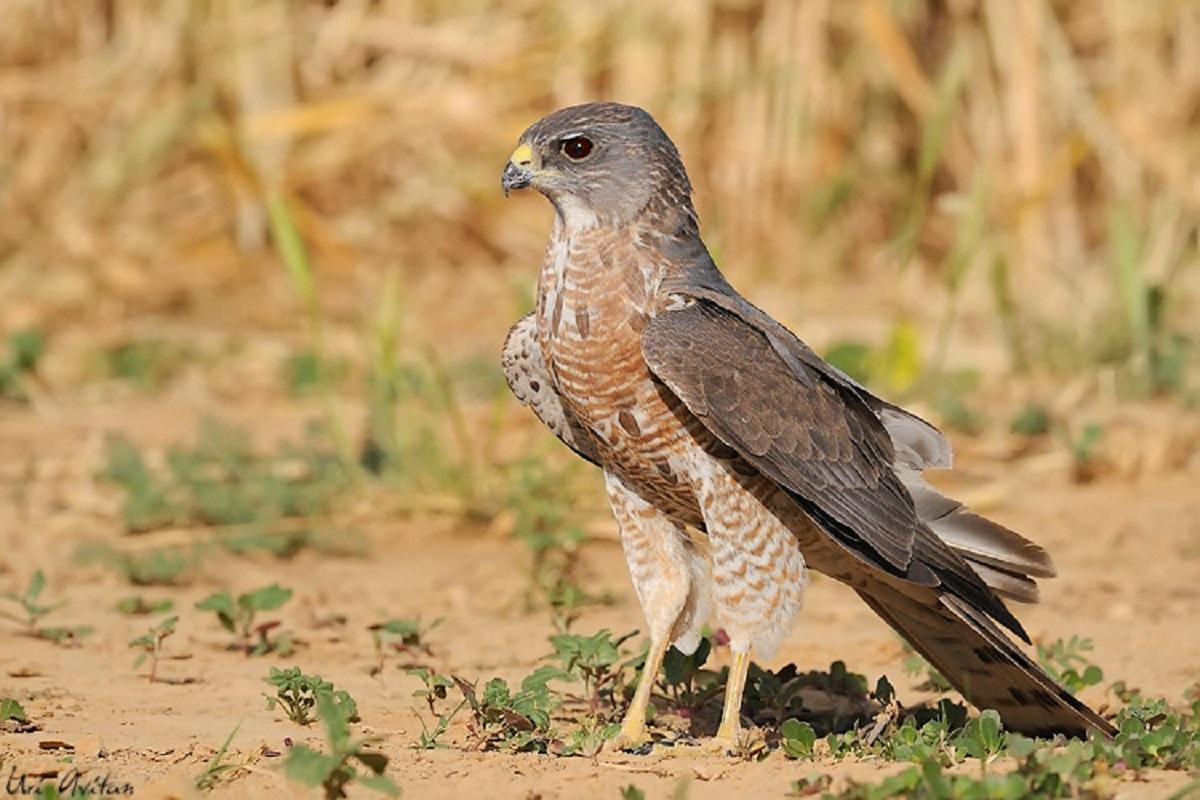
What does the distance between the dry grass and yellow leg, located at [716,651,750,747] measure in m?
5.94

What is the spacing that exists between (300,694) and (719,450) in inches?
44.7

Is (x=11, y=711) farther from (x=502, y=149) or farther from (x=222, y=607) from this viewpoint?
(x=502, y=149)

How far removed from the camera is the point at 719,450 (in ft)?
14.7

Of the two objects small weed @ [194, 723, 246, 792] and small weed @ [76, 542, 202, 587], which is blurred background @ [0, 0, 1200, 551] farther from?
small weed @ [194, 723, 246, 792]

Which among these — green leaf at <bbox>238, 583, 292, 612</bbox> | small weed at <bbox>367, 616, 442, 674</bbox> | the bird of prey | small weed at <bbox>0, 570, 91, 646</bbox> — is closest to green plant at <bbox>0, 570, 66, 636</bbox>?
small weed at <bbox>0, 570, 91, 646</bbox>

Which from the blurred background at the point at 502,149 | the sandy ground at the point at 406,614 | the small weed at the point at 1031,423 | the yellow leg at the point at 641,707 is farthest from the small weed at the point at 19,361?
the yellow leg at the point at 641,707

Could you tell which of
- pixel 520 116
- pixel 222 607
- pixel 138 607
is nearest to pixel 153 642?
pixel 222 607

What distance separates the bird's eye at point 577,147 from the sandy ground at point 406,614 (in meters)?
1.45

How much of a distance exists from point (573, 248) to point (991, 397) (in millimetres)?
4522

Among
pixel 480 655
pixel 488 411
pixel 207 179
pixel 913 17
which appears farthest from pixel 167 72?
pixel 480 655

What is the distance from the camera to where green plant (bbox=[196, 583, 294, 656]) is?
5121 mm

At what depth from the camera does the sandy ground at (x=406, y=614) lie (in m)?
3.98

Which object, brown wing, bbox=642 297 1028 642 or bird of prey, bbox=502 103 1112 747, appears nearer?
brown wing, bbox=642 297 1028 642

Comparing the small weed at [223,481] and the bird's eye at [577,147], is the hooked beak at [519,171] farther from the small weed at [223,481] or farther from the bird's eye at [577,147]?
the small weed at [223,481]
